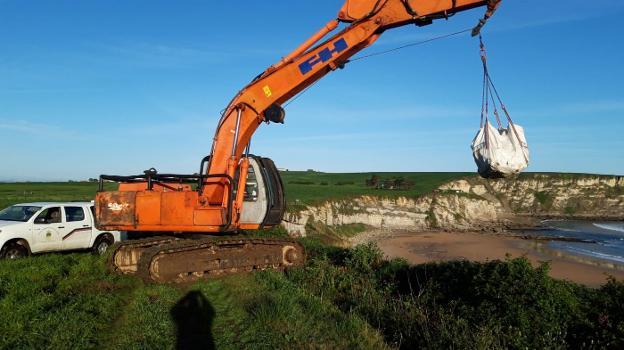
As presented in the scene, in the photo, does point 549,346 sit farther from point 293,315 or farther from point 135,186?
point 135,186

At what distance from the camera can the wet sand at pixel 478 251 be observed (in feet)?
80.8

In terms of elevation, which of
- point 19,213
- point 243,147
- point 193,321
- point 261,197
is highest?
point 243,147

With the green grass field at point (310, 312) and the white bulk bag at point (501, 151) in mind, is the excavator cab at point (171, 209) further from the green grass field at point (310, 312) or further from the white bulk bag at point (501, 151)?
the white bulk bag at point (501, 151)

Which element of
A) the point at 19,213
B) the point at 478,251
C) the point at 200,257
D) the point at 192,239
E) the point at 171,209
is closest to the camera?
the point at 171,209

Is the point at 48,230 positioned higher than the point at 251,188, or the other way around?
the point at 251,188

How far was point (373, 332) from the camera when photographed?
23.3 feet

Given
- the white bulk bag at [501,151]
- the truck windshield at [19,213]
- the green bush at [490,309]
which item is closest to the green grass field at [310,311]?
the green bush at [490,309]

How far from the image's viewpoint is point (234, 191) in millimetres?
11352

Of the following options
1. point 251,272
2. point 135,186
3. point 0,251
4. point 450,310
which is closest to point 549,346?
point 450,310

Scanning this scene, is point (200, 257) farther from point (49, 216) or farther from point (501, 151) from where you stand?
point (501, 151)

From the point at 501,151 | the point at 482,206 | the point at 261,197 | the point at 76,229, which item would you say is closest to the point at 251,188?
the point at 261,197

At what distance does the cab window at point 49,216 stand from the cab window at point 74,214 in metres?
0.22

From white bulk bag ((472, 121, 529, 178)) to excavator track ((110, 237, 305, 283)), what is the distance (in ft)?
19.7

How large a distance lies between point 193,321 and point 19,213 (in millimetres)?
9597
